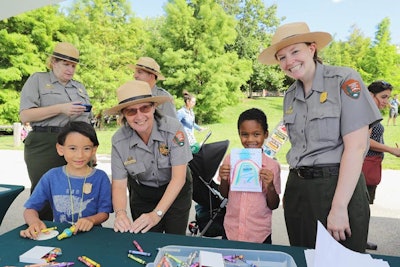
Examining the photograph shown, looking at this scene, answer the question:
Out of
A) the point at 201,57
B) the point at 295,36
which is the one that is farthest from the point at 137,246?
the point at 201,57

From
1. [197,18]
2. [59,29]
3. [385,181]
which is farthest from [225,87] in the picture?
[385,181]

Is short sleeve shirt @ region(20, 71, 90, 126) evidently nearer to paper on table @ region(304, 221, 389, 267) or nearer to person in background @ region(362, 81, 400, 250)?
paper on table @ region(304, 221, 389, 267)

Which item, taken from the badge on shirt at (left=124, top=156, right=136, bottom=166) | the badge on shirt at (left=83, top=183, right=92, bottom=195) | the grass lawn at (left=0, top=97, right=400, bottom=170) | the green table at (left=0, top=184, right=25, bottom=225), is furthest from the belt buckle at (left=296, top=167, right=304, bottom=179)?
the grass lawn at (left=0, top=97, right=400, bottom=170)

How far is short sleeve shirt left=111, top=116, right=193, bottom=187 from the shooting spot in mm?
2027

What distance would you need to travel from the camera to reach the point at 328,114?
164cm

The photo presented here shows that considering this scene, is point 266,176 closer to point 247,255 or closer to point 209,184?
point 247,255

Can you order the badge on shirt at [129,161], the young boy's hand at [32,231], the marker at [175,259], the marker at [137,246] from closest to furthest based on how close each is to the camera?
the marker at [175,259]
the marker at [137,246]
the young boy's hand at [32,231]
the badge on shirt at [129,161]

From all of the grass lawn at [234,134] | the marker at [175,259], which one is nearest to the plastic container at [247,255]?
the marker at [175,259]

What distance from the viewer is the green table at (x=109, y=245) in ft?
4.40

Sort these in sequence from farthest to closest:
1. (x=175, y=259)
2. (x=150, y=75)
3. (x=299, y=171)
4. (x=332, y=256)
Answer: (x=150, y=75), (x=299, y=171), (x=175, y=259), (x=332, y=256)

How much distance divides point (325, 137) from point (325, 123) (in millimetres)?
65

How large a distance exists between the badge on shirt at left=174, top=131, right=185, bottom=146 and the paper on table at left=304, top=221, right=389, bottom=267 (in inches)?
41.4

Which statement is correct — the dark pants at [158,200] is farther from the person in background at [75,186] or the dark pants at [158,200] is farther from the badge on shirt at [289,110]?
the badge on shirt at [289,110]

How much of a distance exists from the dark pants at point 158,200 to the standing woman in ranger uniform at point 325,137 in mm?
740
